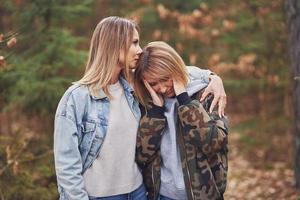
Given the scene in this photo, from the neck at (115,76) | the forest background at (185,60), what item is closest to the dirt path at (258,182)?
the forest background at (185,60)

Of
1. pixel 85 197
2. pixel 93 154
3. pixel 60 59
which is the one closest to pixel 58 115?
pixel 93 154

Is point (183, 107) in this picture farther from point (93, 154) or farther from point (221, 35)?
point (221, 35)

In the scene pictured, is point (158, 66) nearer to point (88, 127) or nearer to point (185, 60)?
point (88, 127)

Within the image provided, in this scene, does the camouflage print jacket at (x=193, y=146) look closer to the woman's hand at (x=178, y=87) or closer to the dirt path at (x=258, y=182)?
the woman's hand at (x=178, y=87)

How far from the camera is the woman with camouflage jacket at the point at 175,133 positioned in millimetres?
3105

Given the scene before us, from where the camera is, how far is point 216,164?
3.26 metres

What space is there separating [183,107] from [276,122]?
5385mm

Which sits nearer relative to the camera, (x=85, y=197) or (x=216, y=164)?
(x=85, y=197)

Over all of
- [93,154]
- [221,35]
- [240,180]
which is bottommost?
[240,180]

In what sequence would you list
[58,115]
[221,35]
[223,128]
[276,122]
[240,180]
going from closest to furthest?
1. [58,115]
2. [223,128]
3. [240,180]
4. [276,122]
5. [221,35]

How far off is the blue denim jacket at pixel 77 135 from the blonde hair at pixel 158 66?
279mm

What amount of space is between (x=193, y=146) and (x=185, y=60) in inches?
229

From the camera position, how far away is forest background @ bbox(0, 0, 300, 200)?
17.1 feet

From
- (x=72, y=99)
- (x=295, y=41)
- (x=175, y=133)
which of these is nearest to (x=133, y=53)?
(x=72, y=99)
